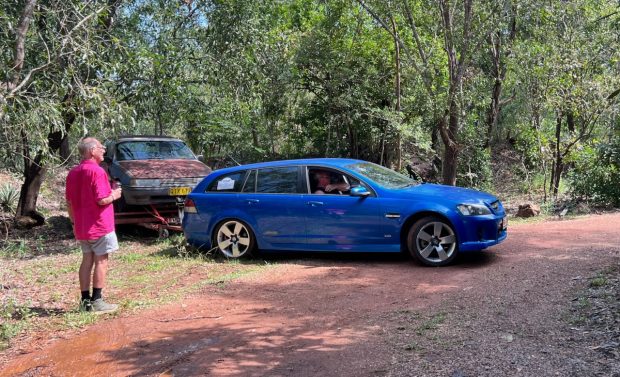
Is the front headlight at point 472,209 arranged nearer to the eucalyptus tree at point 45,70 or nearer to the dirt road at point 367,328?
the dirt road at point 367,328

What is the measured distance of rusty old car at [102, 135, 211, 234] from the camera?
34.8ft

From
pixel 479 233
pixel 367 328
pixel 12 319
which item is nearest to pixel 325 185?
pixel 479 233

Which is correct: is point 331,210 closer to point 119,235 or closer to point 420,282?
point 420,282

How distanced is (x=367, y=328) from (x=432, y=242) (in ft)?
8.53

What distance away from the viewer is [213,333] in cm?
500

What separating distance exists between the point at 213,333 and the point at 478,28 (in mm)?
9293

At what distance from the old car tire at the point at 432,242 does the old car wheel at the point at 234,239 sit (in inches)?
96.2

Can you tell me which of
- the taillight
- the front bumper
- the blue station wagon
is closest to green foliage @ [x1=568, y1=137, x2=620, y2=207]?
the blue station wagon

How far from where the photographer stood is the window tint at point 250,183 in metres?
8.41

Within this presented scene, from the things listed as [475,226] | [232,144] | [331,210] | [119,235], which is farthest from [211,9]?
[232,144]

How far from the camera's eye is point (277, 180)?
8.27m

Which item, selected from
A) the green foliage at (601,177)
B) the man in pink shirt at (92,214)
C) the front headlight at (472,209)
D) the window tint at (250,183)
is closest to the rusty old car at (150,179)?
the window tint at (250,183)

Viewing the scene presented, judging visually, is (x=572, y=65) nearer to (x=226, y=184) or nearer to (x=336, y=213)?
(x=336, y=213)

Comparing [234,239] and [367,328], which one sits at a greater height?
[234,239]
